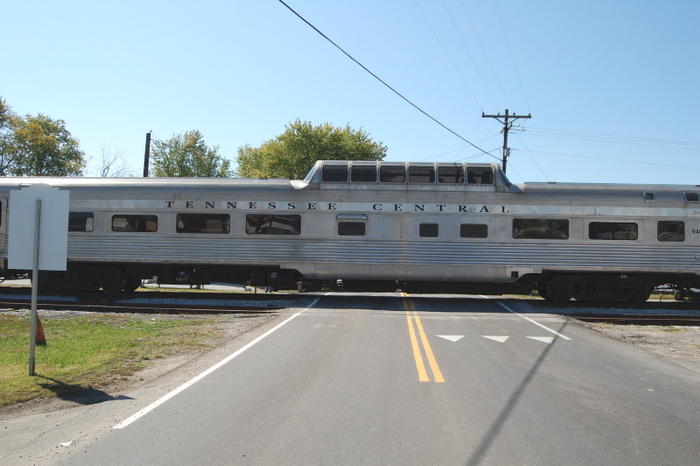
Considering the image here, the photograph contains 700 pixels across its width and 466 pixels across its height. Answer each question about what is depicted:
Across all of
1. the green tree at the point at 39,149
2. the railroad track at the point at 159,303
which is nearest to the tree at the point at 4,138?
the green tree at the point at 39,149

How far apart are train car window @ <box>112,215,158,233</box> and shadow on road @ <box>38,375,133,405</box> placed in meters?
10.8

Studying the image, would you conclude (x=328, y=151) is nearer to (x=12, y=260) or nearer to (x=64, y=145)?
(x=64, y=145)

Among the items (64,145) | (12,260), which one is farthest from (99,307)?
(64,145)

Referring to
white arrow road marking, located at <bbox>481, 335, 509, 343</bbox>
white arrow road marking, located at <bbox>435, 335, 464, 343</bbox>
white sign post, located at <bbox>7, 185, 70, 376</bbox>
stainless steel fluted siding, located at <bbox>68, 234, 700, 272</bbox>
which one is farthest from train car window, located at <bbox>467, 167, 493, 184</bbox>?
white sign post, located at <bbox>7, 185, 70, 376</bbox>

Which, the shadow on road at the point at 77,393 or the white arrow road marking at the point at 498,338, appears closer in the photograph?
the shadow on road at the point at 77,393

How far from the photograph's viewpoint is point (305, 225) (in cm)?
1717

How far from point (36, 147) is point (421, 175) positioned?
47458 millimetres

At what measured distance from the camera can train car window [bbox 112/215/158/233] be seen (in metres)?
17.5

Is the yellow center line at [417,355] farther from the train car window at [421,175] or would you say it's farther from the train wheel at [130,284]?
the train wheel at [130,284]

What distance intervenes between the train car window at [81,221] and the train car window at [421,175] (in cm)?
1075

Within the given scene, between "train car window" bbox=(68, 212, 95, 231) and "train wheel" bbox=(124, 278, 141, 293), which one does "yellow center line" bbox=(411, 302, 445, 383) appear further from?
"train car window" bbox=(68, 212, 95, 231)

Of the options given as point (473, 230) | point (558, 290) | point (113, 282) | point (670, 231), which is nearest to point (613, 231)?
point (670, 231)

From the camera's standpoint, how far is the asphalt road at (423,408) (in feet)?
15.3

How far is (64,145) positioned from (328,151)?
29113mm
